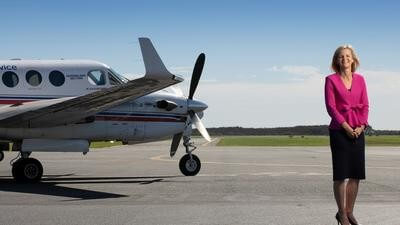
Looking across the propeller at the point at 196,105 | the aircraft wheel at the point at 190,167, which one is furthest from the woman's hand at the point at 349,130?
the aircraft wheel at the point at 190,167

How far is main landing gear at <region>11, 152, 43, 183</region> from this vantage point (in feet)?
54.4

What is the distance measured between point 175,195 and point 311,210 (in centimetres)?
358

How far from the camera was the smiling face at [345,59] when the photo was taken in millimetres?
6766

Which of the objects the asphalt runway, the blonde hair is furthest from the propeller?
the blonde hair

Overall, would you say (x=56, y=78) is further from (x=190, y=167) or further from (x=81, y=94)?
(x=190, y=167)

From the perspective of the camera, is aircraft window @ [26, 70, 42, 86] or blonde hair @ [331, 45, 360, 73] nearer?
blonde hair @ [331, 45, 360, 73]

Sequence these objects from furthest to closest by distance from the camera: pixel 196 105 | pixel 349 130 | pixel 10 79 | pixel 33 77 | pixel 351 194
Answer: pixel 196 105, pixel 33 77, pixel 10 79, pixel 351 194, pixel 349 130

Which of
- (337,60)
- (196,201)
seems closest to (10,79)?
(196,201)

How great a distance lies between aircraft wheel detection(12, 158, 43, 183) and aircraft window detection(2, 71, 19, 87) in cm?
209

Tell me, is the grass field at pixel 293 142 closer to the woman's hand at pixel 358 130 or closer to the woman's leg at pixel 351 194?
the woman's leg at pixel 351 194

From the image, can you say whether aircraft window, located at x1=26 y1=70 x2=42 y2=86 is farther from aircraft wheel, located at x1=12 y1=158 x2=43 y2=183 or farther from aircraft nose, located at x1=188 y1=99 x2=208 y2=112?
aircraft nose, located at x1=188 y1=99 x2=208 y2=112

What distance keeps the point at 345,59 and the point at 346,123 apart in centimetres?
72

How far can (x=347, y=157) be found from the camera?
671cm

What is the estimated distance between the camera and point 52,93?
16.9m
